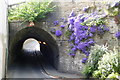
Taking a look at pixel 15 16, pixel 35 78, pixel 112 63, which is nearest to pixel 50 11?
pixel 15 16

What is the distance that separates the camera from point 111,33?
11461mm

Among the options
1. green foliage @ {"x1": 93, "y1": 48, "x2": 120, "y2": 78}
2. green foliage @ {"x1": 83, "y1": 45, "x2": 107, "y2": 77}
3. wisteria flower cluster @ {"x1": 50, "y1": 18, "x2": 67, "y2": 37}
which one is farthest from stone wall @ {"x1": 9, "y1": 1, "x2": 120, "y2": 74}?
green foliage @ {"x1": 93, "y1": 48, "x2": 120, "y2": 78}

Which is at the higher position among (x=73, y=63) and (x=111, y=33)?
(x=111, y=33)

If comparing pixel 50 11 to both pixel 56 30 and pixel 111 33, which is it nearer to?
pixel 56 30

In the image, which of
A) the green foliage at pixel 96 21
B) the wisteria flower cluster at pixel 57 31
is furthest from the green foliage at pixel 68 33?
the green foliage at pixel 96 21

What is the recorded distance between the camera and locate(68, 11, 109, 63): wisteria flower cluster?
11.7m

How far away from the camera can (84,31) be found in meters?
Answer: 12.2

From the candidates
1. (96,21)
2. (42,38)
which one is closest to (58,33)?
(96,21)

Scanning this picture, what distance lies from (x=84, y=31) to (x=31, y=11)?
16.6 ft

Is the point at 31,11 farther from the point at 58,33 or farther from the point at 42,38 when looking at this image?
the point at 42,38

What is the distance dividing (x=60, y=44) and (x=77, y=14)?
315 centimetres

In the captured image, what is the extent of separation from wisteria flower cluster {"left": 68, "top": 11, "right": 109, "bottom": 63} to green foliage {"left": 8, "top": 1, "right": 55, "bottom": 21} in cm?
255

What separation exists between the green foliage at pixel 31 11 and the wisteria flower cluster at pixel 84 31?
8.36 ft

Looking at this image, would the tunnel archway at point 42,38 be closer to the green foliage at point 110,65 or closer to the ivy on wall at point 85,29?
the ivy on wall at point 85,29
